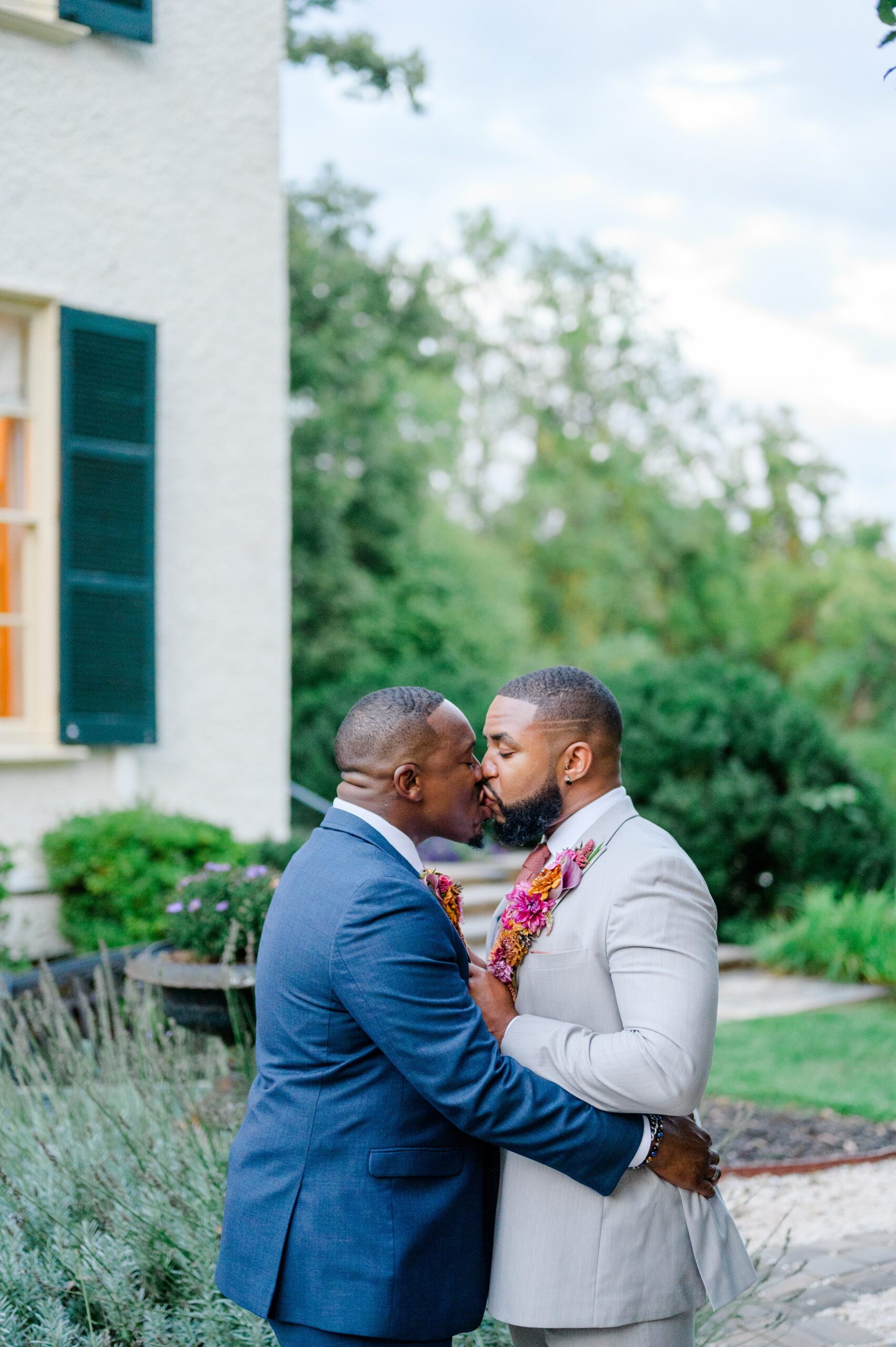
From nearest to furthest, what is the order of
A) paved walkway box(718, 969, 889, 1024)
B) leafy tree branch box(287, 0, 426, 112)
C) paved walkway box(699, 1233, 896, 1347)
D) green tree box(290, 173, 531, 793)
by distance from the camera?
paved walkway box(699, 1233, 896, 1347)
paved walkway box(718, 969, 889, 1024)
leafy tree branch box(287, 0, 426, 112)
green tree box(290, 173, 531, 793)

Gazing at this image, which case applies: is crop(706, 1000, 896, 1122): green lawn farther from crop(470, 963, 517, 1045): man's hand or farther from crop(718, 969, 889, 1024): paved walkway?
crop(470, 963, 517, 1045): man's hand

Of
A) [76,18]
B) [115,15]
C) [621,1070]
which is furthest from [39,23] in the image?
[621,1070]

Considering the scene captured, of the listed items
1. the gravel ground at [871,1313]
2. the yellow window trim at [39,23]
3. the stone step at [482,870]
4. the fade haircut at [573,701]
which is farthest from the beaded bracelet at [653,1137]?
the stone step at [482,870]

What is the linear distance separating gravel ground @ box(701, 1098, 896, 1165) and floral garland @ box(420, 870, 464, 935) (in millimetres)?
3371

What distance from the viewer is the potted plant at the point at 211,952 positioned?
426 centimetres

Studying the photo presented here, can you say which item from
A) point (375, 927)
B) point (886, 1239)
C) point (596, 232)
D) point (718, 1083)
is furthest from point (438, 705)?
point (596, 232)

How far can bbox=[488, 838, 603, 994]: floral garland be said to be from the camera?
7.18 ft

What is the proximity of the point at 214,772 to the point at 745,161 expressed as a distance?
16.2 m

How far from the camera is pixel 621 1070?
6.54 ft

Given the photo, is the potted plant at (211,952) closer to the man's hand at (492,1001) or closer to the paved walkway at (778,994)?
the man's hand at (492,1001)

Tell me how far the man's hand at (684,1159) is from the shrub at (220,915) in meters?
2.39

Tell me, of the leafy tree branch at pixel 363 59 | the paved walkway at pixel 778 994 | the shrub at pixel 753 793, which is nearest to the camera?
the paved walkway at pixel 778 994

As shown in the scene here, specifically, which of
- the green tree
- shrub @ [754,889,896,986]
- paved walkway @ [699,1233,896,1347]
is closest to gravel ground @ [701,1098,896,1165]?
paved walkway @ [699,1233,896,1347]

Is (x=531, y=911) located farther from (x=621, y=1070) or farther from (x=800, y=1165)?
(x=800, y=1165)
